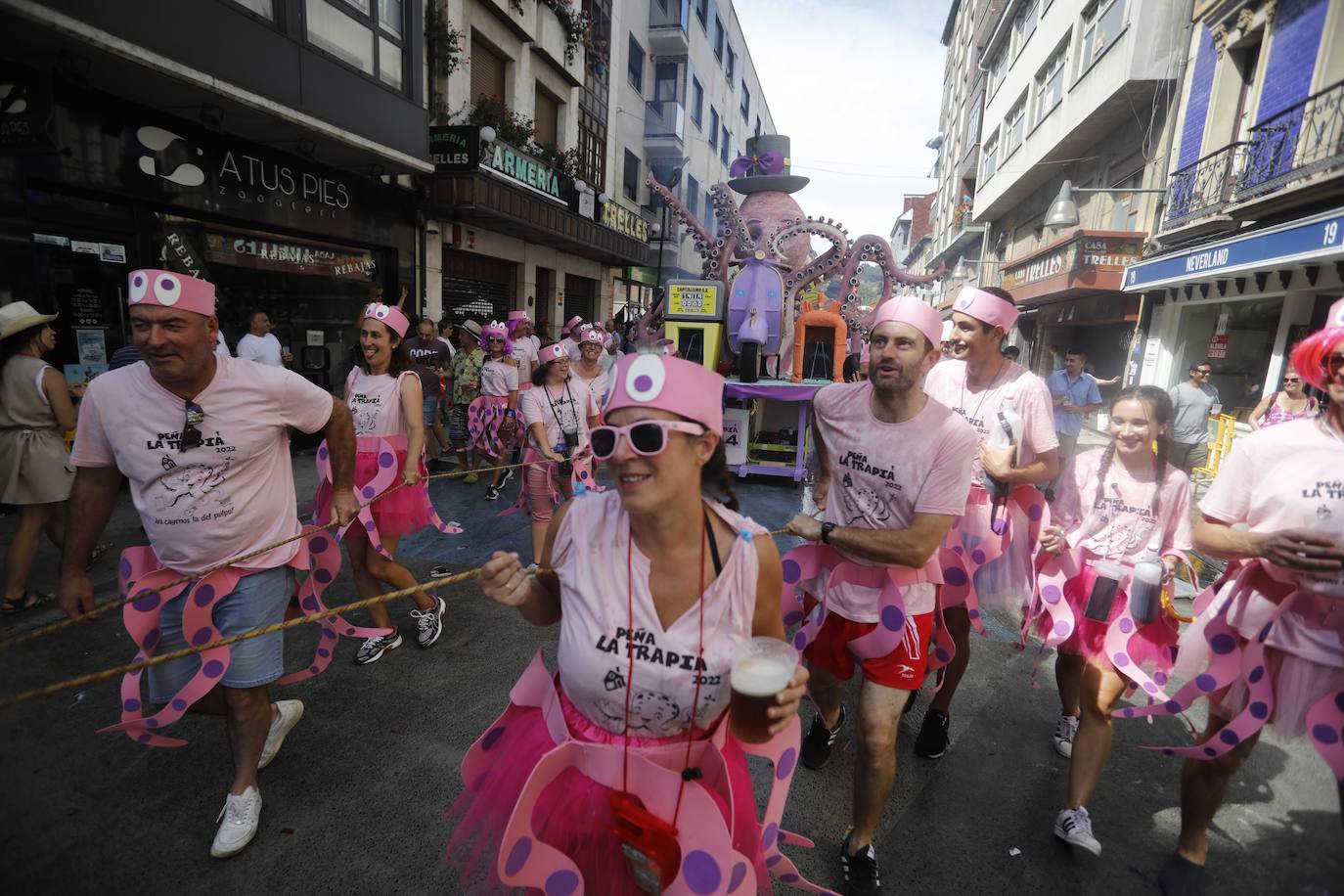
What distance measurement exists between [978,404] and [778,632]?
2.18 m

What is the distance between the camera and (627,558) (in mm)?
1771

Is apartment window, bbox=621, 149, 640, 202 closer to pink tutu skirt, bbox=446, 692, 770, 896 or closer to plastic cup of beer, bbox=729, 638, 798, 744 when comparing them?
pink tutu skirt, bbox=446, 692, 770, 896

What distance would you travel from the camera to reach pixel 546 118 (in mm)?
16859

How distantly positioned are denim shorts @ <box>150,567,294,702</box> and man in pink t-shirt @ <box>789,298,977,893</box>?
2157 millimetres

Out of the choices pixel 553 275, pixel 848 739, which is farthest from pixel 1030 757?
pixel 553 275

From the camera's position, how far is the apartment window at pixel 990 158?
28597 millimetres

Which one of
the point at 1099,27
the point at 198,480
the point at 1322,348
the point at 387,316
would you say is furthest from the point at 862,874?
the point at 1099,27

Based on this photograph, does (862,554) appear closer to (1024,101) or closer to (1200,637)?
(1200,637)

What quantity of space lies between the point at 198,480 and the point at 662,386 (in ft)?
6.69

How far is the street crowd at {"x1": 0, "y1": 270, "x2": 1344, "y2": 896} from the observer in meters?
1.69

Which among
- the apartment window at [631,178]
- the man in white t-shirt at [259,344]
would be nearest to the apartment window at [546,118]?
the apartment window at [631,178]

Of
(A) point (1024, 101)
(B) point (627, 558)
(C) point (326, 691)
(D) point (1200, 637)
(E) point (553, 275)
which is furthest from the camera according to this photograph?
(A) point (1024, 101)

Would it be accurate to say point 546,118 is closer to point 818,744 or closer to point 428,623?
point 428,623

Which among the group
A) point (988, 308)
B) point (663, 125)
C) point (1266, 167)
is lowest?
point (988, 308)
